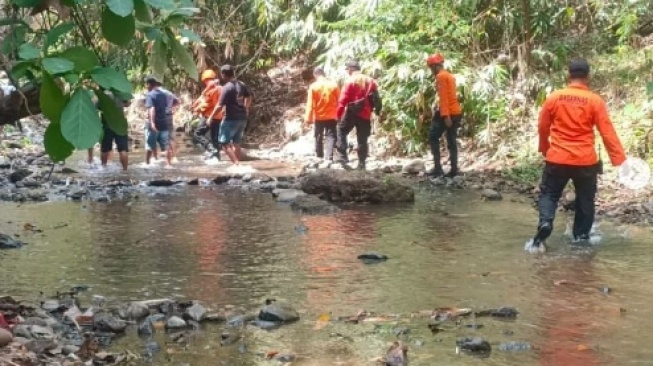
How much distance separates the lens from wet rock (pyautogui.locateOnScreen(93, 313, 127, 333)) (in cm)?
516

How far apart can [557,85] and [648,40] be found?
1788 mm

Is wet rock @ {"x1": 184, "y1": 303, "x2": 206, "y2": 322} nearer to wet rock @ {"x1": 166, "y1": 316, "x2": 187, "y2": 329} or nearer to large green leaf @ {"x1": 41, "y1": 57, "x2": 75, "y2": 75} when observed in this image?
wet rock @ {"x1": 166, "y1": 316, "x2": 187, "y2": 329}

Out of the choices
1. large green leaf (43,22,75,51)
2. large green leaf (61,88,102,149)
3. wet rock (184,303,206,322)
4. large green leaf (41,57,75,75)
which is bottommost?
wet rock (184,303,206,322)

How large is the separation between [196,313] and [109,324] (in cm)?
55

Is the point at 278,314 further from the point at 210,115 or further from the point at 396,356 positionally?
the point at 210,115

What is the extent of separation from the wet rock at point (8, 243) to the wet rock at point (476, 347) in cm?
Result: 449

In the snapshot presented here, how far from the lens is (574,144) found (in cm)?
779

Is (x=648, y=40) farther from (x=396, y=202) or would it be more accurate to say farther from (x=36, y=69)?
(x=36, y=69)

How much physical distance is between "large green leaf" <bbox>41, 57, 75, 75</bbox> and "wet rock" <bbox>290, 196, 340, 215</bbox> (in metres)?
7.24

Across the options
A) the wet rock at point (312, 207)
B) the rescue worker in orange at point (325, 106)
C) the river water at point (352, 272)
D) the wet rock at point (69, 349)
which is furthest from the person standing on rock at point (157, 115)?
the wet rock at point (69, 349)

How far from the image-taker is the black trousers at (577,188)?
7.87 m

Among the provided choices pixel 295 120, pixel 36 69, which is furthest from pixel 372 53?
pixel 36 69

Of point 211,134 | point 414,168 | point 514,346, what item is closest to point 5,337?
point 514,346

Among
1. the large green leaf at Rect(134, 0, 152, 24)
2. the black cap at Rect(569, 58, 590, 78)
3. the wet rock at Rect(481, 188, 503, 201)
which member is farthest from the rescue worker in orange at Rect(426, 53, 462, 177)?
the large green leaf at Rect(134, 0, 152, 24)
